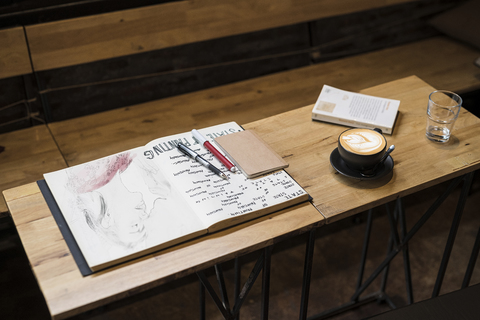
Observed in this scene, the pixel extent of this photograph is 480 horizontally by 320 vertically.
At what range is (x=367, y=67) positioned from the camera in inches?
89.4

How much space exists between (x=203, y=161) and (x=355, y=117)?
17.5 inches

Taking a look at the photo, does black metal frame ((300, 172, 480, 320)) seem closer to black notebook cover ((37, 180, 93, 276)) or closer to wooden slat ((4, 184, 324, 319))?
wooden slat ((4, 184, 324, 319))

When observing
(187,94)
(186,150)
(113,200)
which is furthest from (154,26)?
(113,200)

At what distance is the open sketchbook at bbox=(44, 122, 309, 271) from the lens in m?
0.90

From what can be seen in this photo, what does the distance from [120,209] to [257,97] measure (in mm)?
1197

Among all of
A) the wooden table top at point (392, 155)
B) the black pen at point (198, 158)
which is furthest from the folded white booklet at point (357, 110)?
the black pen at point (198, 158)

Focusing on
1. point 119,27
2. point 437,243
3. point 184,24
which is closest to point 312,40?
point 184,24

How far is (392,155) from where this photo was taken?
3.76ft

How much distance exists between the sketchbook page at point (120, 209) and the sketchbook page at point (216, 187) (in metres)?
0.02

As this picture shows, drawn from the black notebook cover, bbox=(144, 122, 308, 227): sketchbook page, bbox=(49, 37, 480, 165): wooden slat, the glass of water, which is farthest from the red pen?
bbox=(49, 37, 480, 165): wooden slat

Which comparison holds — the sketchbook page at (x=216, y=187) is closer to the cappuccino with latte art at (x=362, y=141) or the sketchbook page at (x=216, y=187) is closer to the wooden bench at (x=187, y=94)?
the cappuccino with latte art at (x=362, y=141)

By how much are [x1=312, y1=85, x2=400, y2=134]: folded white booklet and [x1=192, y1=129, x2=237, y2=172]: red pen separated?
33 cm

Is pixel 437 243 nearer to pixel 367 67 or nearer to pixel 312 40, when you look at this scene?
pixel 367 67

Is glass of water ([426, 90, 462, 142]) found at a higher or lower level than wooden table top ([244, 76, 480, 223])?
higher
